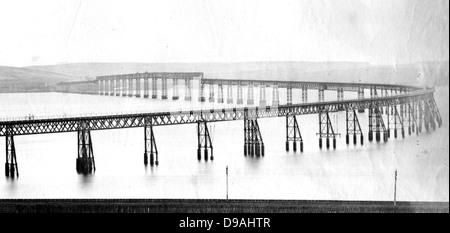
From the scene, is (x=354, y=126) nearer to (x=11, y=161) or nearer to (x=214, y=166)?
(x=214, y=166)

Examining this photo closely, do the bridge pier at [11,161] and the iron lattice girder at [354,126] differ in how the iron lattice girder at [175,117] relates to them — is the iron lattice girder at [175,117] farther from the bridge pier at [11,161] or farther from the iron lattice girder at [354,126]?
the iron lattice girder at [354,126]

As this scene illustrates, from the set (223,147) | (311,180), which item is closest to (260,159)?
(223,147)

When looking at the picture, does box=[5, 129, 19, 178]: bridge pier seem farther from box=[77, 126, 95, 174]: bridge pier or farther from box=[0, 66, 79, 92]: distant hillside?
box=[77, 126, 95, 174]: bridge pier

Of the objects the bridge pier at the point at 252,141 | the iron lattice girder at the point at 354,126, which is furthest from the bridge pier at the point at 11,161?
the iron lattice girder at the point at 354,126

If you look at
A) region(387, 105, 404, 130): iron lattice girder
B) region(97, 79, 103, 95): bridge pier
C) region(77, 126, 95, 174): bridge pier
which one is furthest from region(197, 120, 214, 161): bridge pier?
region(387, 105, 404, 130): iron lattice girder

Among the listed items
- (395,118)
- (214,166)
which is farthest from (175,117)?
(395,118)

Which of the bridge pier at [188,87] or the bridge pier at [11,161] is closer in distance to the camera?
the bridge pier at [11,161]
